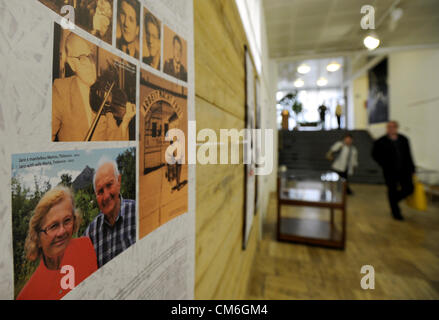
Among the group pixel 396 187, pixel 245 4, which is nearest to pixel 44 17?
pixel 245 4

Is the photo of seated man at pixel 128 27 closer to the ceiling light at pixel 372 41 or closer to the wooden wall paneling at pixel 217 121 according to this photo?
the wooden wall paneling at pixel 217 121

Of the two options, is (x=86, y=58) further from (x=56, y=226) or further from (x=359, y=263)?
(x=359, y=263)

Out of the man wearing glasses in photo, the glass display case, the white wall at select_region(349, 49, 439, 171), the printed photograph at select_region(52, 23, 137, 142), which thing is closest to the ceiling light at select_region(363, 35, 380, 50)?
the printed photograph at select_region(52, 23, 137, 142)

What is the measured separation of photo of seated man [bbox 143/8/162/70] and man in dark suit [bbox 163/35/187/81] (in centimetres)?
4

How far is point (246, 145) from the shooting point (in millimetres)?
1579

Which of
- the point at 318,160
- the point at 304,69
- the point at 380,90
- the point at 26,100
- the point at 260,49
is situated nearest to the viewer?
the point at 26,100

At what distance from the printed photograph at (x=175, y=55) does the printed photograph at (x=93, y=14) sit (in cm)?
15

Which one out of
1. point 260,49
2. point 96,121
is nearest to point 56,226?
point 96,121

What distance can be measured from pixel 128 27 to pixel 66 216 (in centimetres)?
30

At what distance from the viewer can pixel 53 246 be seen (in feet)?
0.83

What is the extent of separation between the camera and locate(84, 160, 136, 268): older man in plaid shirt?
31cm

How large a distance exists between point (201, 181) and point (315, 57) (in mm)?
1044

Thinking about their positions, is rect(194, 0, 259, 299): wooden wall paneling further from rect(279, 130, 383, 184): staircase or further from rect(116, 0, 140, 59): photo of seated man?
rect(279, 130, 383, 184): staircase
